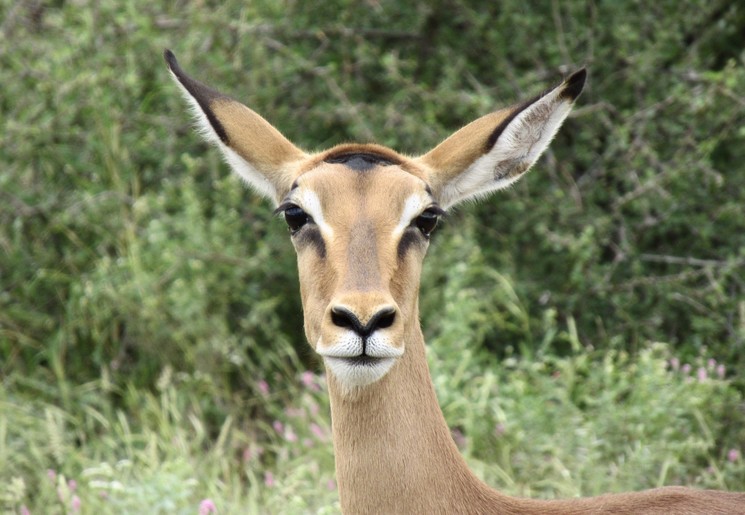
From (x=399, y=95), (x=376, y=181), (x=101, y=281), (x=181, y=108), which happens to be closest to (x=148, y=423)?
(x=101, y=281)

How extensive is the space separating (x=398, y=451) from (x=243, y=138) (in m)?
1.51

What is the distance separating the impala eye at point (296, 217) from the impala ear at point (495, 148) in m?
0.59

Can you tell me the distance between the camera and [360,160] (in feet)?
14.2

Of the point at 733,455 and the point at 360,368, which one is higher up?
the point at 360,368

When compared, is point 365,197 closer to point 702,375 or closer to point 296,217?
point 296,217

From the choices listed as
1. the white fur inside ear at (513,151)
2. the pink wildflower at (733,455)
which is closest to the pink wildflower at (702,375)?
the pink wildflower at (733,455)

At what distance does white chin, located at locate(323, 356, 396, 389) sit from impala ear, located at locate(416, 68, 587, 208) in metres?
1.02

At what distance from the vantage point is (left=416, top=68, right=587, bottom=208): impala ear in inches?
171

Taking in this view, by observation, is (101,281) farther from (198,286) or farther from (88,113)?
(88,113)

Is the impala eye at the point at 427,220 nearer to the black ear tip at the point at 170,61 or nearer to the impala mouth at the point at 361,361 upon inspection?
the impala mouth at the point at 361,361

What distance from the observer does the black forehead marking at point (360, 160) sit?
4289 millimetres

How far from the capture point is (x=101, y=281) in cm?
775

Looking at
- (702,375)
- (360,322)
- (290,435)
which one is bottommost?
(290,435)

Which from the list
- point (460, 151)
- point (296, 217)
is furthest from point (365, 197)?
point (460, 151)
